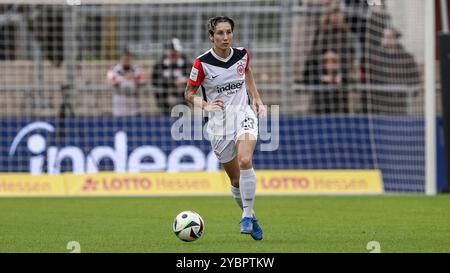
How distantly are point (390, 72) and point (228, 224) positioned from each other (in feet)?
30.4

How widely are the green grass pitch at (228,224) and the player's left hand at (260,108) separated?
4.39 ft

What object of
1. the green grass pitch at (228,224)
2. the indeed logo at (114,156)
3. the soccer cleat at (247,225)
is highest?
the indeed logo at (114,156)

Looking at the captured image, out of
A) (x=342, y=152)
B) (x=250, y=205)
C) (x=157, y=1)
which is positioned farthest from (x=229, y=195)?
(x=250, y=205)

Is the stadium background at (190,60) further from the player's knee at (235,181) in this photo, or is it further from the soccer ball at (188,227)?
the soccer ball at (188,227)

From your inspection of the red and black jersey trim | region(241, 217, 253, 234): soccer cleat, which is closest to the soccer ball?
region(241, 217, 253, 234): soccer cleat

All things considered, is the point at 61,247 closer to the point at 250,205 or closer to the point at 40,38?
the point at 250,205

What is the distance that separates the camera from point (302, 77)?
23.0 metres

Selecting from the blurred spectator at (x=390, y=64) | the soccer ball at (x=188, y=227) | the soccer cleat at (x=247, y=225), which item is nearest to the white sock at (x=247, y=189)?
the soccer cleat at (x=247, y=225)

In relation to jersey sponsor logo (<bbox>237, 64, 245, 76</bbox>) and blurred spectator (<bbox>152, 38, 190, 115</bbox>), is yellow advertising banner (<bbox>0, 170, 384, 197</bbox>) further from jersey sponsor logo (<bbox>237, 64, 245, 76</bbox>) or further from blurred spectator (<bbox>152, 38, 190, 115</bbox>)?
jersey sponsor logo (<bbox>237, 64, 245, 76</bbox>)

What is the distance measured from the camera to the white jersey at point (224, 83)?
12484 mm

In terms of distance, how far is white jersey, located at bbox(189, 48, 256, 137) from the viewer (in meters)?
12.5

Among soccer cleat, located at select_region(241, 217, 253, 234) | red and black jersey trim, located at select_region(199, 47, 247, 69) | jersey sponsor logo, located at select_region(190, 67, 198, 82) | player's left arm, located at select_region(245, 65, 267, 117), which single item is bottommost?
soccer cleat, located at select_region(241, 217, 253, 234)

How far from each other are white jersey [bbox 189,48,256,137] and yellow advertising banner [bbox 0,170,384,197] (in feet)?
27.5

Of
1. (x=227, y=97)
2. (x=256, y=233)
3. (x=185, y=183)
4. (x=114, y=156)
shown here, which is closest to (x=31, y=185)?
(x=114, y=156)
